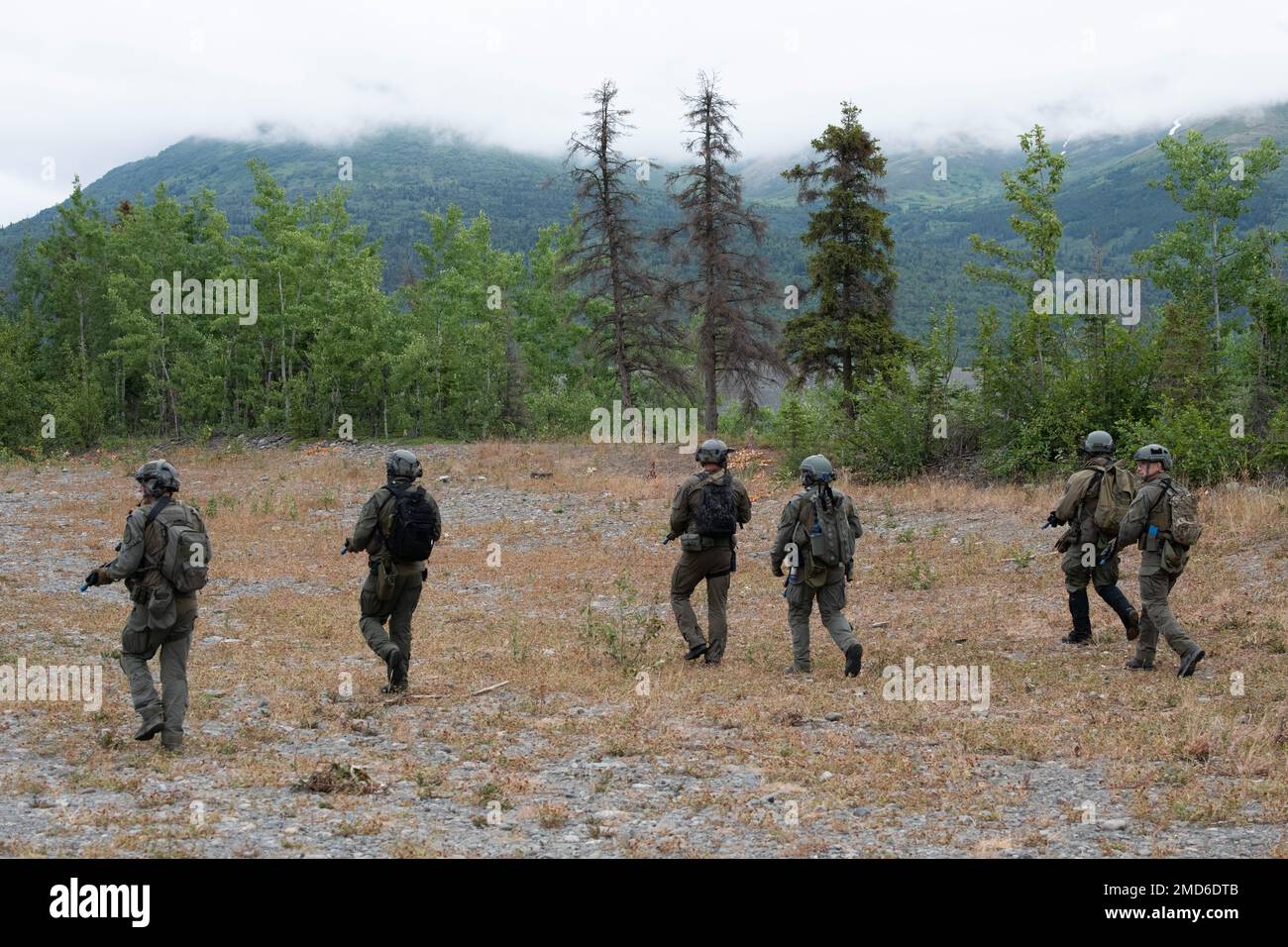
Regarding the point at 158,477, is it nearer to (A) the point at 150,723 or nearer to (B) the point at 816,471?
(A) the point at 150,723

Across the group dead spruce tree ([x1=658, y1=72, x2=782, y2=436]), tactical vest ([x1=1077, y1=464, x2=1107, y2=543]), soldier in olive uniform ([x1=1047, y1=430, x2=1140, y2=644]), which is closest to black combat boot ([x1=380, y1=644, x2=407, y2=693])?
soldier in olive uniform ([x1=1047, y1=430, x2=1140, y2=644])

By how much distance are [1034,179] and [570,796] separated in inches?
913

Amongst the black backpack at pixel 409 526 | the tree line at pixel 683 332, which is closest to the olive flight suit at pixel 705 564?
the black backpack at pixel 409 526

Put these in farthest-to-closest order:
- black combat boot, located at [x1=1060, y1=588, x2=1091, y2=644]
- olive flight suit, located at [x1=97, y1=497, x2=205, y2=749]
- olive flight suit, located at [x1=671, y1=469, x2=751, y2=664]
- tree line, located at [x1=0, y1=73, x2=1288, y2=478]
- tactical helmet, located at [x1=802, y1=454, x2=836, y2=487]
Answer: tree line, located at [x1=0, y1=73, x2=1288, y2=478] < black combat boot, located at [x1=1060, y1=588, x2=1091, y2=644] < olive flight suit, located at [x1=671, y1=469, x2=751, y2=664] < tactical helmet, located at [x1=802, y1=454, x2=836, y2=487] < olive flight suit, located at [x1=97, y1=497, x2=205, y2=749]

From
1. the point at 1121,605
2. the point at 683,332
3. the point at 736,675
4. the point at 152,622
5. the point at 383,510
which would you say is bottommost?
the point at 736,675

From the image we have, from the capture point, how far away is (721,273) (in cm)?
3538

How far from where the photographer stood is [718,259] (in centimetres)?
3509

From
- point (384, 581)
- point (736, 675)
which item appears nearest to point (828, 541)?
point (736, 675)

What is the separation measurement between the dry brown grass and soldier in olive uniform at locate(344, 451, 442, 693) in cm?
51

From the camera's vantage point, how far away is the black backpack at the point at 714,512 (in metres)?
11.8

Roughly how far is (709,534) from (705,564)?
39 cm

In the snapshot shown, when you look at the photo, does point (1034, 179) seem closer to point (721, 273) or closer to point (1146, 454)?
point (721, 273)

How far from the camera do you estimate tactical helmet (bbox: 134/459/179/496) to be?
337 inches

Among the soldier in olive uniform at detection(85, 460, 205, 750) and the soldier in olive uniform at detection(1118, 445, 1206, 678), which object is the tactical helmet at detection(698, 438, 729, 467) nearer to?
the soldier in olive uniform at detection(1118, 445, 1206, 678)
